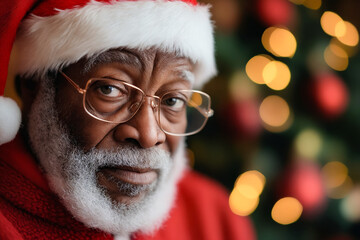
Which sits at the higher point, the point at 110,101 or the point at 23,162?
the point at 110,101

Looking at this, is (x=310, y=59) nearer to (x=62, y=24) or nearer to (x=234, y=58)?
(x=234, y=58)

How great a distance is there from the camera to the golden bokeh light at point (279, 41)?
5.24 ft

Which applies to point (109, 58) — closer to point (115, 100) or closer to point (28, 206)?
point (115, 100)

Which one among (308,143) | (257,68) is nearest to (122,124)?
(257,68)

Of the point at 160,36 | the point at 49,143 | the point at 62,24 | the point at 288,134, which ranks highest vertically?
the point at 160,36

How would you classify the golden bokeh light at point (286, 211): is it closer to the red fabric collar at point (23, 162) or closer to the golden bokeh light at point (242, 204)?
the golden bokeh light at point (242, 204)

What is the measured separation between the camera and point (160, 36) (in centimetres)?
100

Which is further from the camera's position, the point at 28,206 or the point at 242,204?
the point at 242,204

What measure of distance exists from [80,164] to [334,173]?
4.21 feet

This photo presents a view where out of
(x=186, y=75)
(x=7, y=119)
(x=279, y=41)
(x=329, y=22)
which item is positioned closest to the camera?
(x=7, y=119)

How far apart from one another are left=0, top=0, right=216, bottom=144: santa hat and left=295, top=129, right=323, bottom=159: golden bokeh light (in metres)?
0.84

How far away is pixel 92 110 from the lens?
3.32 feet

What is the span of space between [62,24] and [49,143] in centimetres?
34

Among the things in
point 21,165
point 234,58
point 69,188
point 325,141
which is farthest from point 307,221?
point 21,165
